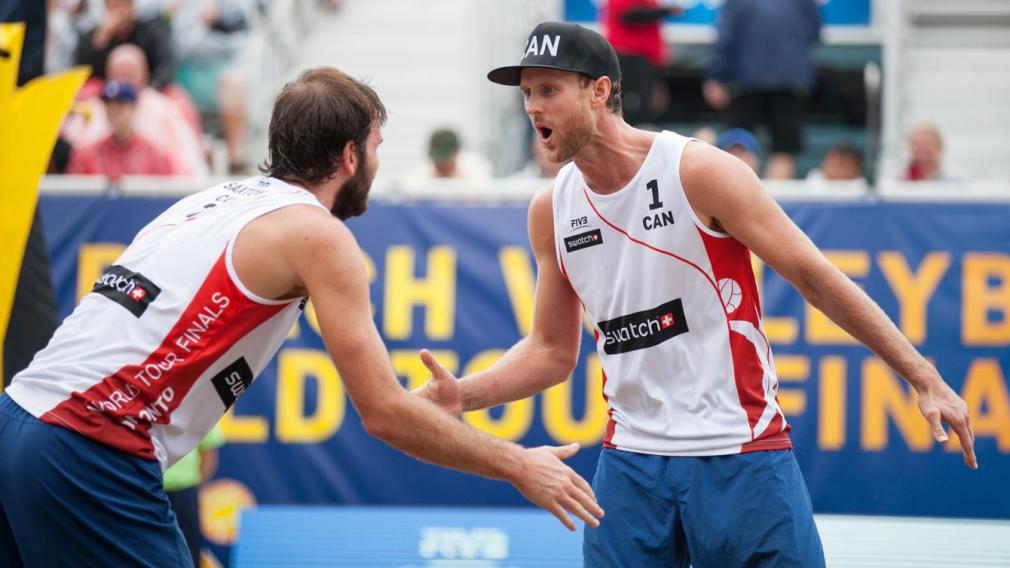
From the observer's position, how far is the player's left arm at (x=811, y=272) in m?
3.79

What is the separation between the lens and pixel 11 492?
11.1 ft

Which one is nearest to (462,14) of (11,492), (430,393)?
(430,393)

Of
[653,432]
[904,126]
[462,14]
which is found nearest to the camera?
[653,432]

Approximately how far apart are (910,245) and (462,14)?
6837 mm

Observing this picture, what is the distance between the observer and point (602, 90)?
13.4ft

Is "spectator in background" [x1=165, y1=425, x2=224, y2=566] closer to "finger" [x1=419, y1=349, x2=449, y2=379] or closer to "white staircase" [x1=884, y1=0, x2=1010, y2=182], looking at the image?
"finger" [x1=419, y1=349, x2=449, y2=379]

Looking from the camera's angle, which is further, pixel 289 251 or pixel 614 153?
pixel 614 153

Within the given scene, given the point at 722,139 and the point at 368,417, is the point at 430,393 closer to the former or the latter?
the point at 368,417

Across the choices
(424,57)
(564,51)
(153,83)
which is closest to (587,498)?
(564,51)

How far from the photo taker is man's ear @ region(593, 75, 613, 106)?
407cm

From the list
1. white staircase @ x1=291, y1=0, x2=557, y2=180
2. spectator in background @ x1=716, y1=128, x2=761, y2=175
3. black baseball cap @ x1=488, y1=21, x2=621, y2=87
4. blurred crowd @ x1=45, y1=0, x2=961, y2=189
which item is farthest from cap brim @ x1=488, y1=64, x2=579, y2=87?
white staircase @ x1=291, y1=0, x2=557, y2=180

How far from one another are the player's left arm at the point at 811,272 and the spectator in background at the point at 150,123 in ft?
20.0

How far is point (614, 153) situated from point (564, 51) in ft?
1.19

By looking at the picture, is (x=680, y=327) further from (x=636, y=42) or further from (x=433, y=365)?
(x=636, y=42)
